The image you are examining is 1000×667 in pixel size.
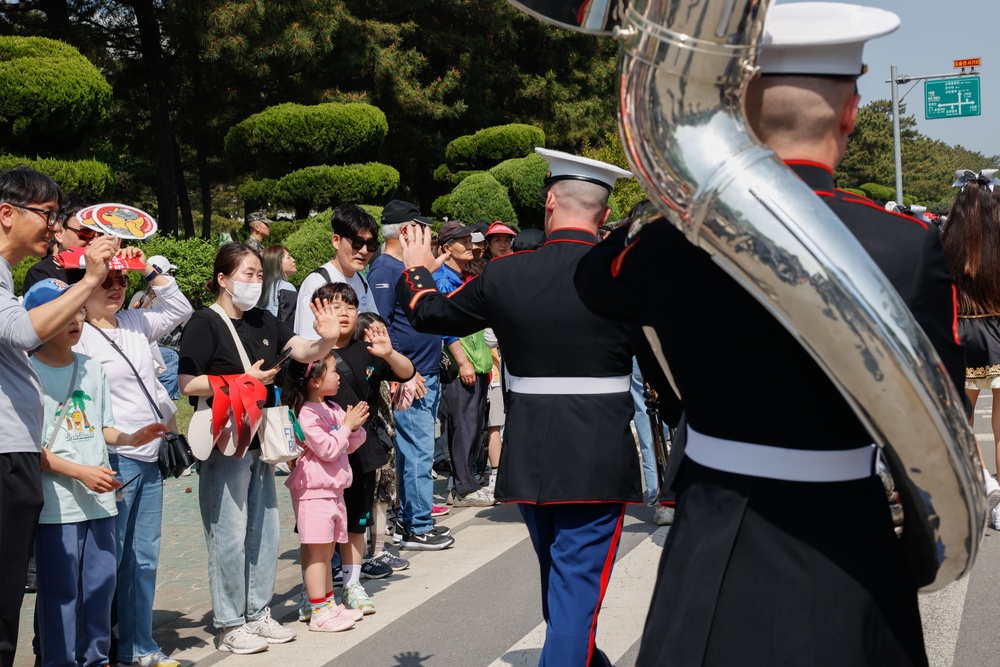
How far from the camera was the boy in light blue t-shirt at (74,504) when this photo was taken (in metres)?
4.26

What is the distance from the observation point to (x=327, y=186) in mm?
17094

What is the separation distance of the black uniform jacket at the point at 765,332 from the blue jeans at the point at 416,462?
490 cm

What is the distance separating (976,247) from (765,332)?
5.75 m

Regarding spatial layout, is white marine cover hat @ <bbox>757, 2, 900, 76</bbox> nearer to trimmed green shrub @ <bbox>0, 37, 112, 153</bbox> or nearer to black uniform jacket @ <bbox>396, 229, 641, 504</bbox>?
black uniform jacket @ <bbox>396, 229, 641, 504</bbox>

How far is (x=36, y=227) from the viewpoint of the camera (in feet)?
13.1

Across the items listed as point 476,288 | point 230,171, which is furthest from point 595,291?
point 230,171

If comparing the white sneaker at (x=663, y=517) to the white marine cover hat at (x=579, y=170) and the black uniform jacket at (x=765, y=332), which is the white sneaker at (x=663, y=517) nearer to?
the white marine cover hat at (x=579, y=170)

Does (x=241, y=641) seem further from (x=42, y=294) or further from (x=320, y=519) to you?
(x=42, y=294)

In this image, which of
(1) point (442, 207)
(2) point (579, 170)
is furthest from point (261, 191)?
(2) point (579, 170)

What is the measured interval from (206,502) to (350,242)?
1988 mm

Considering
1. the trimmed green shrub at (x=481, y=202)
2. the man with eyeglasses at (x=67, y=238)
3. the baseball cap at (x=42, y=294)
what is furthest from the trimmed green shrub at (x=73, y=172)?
the baseball cap at (x=42, y=294)

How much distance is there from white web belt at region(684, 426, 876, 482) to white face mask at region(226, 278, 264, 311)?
11.6ft

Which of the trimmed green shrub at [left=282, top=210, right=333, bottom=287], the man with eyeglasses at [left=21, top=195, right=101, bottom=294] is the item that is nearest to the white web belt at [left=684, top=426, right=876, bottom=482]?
the man with eyeglasses at [left=21, top=195, right=101, bottom=294]

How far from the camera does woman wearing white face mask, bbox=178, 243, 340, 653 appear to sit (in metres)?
5.15
